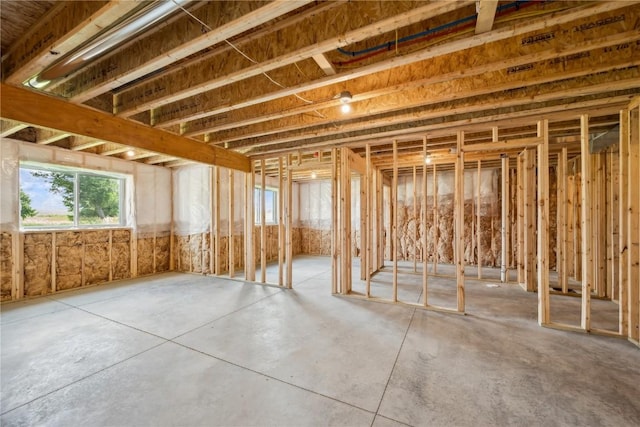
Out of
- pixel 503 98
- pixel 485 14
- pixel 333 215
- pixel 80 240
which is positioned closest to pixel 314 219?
pixel 333 215

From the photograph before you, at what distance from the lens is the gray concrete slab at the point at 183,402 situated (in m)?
1.62

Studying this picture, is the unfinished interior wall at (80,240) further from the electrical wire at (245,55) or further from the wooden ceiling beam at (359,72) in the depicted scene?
the electrical wire at (245,55)

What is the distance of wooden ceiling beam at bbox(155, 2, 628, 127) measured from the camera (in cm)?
157

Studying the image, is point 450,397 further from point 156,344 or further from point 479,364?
point 156,344

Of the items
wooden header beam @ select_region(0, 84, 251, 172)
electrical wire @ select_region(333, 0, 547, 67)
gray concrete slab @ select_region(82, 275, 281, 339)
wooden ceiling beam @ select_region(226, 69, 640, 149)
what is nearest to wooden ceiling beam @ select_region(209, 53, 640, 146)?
wooden ceiling beam @ select_region(226, 69, 640, 149)

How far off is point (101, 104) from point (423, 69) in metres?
3.71

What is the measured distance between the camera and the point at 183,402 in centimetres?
179

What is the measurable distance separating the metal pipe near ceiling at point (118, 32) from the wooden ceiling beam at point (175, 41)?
122mm

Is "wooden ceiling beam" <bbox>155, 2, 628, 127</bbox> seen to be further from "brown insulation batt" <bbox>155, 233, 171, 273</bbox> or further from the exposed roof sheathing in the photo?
"brown insulation batt" <bbox>155, 233, 171, 273</bbox>

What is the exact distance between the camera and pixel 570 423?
1606 millimetres

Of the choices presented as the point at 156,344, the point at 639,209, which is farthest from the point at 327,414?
the point at 639,209

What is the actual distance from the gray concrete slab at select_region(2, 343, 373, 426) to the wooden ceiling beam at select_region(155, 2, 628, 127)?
104 inches

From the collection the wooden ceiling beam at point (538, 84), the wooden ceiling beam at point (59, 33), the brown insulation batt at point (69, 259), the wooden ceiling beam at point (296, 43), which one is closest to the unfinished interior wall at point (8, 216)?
the brown insulation batt at point (69, 259)

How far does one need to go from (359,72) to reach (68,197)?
5.99 meters
